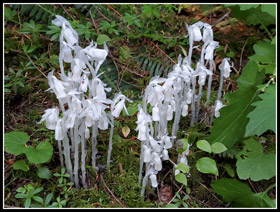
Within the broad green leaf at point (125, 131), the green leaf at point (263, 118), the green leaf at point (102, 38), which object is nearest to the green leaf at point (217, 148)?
the green leaf at point (263, 118)

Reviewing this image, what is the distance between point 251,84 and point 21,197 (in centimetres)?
166

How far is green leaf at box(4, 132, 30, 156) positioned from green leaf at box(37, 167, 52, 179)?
0.62 feet

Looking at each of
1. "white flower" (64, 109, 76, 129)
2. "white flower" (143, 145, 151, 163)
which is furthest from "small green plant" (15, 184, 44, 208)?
"white flower" (143, 145, 151, 163)

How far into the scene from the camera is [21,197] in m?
2.02

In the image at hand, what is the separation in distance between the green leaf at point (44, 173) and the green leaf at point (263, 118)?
1.22 metres

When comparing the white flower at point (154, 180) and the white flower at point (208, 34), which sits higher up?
the white flower at point (208, 34)

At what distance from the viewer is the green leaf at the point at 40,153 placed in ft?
6.55

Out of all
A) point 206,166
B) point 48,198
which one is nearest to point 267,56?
point 206,166

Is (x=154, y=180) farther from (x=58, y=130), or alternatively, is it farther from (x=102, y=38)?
(x=102, y=38)

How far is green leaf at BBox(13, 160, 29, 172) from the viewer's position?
210 cm

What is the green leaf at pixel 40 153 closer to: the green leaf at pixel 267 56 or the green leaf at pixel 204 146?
the green leaf at pixel 204 146

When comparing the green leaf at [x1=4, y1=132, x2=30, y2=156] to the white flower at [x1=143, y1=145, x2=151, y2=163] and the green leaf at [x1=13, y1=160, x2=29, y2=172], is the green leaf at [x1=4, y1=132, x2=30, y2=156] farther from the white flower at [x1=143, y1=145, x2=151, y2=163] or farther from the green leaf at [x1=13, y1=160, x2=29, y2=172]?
the white flower at [x1=143, y1=145, x2=151, y2=163]

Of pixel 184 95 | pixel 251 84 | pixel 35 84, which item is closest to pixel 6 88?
pixel 35 84

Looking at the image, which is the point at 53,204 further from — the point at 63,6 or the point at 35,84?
the point at 63,6
